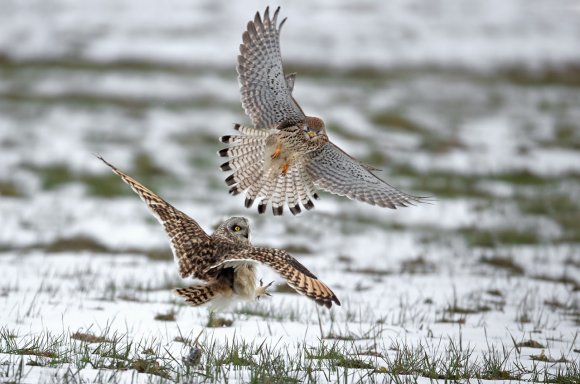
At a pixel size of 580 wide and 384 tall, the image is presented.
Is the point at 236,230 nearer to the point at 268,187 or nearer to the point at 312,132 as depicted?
the point at 268,187

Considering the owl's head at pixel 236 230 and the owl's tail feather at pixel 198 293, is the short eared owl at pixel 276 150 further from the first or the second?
the owl's tail feather at pixel 198 293

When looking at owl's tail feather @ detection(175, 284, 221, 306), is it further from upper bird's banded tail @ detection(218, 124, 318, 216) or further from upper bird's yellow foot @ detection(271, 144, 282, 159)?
upper bird's yellow foot @ detection(271, 144, 282, 159)

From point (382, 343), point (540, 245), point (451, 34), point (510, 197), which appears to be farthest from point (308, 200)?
point (451, 34)

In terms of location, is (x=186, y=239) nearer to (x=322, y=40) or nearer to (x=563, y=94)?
(x=563, y=94)

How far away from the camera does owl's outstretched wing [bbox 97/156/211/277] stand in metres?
5.64

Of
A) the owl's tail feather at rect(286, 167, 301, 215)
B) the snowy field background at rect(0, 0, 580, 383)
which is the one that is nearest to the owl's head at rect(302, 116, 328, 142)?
the owl's tail feather at rect(286, 167, 301, 215)

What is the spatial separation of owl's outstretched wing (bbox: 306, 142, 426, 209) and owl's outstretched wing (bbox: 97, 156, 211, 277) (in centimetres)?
236

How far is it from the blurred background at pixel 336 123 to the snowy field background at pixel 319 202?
0.31ft

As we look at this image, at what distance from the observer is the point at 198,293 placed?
17.8 ft

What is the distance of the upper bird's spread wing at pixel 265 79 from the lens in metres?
7.96

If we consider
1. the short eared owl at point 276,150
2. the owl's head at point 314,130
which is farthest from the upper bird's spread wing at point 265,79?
the owl's head at point 314,130

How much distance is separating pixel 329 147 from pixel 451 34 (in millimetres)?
33273

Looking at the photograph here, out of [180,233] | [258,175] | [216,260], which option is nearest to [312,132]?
[258,175]

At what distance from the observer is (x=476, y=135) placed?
23.1 m
